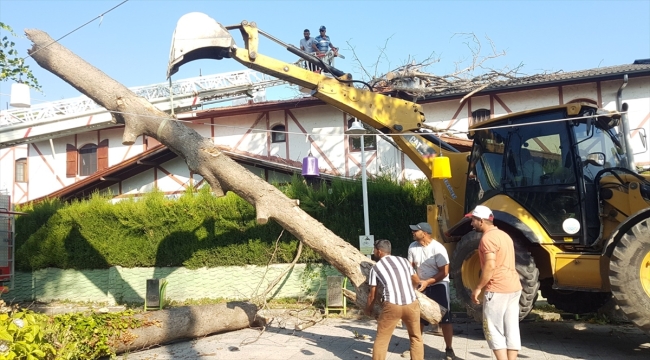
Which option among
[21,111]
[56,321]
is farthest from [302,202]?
[21,111]

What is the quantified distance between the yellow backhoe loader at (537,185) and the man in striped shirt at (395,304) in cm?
173

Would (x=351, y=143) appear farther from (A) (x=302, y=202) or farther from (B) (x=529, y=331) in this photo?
(B) (x=529, y=331)

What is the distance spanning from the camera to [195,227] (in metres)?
14.0

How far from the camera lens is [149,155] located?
19.0 meters

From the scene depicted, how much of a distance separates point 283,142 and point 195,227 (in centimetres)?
583

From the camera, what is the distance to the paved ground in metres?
7.61

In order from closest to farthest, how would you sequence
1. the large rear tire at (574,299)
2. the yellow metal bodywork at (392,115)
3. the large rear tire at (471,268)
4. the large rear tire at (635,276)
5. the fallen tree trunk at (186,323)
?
the large rear tire at (635,276) → the large rear tire at (471,268) → the fallen tree trunk at (186,323) → the large rear tire at (574,299) → the yellow metal bodywork at (392,115)

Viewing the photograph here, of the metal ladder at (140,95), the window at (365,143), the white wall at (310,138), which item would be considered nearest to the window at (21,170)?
the white wall at (310,138)

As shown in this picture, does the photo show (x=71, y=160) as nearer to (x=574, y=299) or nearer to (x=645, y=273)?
(x=574, y=299)

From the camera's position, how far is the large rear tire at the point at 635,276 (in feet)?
21.2

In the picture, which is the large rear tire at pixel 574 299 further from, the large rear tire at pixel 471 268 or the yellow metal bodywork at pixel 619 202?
the yellow metal bodywork at pixel 619 202

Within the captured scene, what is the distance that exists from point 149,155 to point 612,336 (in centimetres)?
1473

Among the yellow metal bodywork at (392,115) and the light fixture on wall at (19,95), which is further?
the light fixture on wall at (19,95)

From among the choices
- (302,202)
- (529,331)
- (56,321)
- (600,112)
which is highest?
(600,112)
